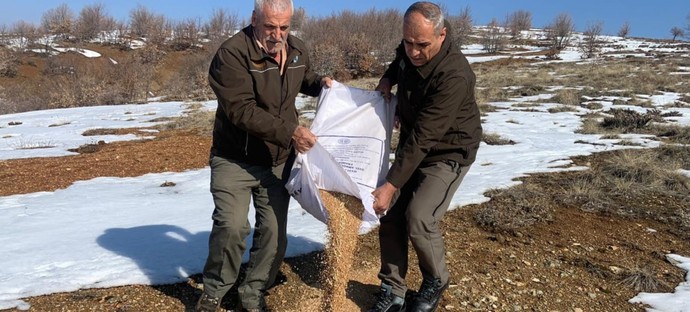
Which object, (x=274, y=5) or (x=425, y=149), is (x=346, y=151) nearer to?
(x=425, y=149)

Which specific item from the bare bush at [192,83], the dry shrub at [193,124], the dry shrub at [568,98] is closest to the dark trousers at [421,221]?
the dry shrub at [193,124]

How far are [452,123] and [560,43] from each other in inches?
2557

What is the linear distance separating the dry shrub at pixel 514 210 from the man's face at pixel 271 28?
112 inches

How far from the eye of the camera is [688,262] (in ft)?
12.6

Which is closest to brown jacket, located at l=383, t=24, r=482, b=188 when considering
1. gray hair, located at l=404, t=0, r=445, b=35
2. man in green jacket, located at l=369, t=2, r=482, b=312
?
man in green jacket, located at l=369, t=2, r=482, b=312

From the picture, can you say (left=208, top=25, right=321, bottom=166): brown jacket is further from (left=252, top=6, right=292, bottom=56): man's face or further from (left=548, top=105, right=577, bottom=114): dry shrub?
(left=548, top=105, right=577, bottom=114): dry shrub

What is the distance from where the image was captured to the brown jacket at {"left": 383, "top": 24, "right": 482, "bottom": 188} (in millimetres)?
2549

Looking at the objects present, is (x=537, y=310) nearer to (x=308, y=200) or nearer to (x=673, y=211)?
(x=308, y=200)

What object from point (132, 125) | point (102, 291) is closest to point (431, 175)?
point (102, 291)

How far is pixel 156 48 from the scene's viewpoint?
1879 inches

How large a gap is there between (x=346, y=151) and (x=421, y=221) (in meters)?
0.63

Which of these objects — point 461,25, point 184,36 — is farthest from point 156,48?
point 461,25

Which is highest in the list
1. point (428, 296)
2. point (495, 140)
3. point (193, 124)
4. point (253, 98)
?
point (253, 98)

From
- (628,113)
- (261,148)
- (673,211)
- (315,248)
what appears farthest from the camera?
(628,113)
